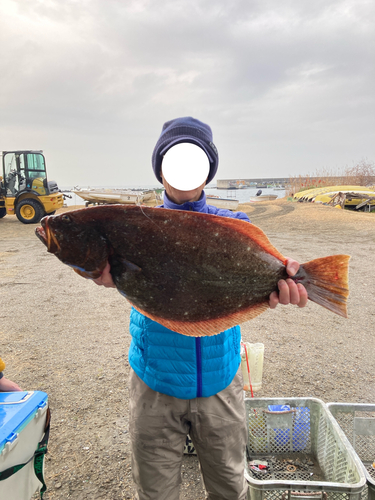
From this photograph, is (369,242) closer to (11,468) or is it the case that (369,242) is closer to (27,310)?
(27,310)

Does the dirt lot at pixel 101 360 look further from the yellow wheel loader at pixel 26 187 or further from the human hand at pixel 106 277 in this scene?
the yellow wheel loader at pixel 26 187

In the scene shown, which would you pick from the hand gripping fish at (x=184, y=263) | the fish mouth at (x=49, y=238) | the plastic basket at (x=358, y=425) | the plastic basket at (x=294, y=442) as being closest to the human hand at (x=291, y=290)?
the hand gripping fish at (x=184, y=263)

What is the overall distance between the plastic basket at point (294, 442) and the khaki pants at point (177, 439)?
0.78m

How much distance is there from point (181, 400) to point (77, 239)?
1037mm

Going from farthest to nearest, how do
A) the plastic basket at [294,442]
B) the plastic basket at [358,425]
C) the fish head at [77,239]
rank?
the plastic basket at [358,425] < the plastic basket at [294,442] < the fish head at [77,239]

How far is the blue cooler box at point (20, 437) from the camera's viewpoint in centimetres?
175

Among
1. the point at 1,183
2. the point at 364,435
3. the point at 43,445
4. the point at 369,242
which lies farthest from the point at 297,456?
the point at 1,183

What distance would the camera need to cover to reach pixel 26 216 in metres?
16.6

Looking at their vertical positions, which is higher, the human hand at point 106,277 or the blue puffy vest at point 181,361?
the human hand at point 106,277

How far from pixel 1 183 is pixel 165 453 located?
18.5 m

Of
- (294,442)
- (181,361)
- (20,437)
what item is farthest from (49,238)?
(294,442)

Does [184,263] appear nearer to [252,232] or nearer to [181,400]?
Answer: [252,232]

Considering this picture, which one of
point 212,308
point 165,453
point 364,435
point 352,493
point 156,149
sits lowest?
point 364,435

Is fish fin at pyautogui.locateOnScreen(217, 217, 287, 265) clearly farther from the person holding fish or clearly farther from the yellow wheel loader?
→ the yellow wheel loader
